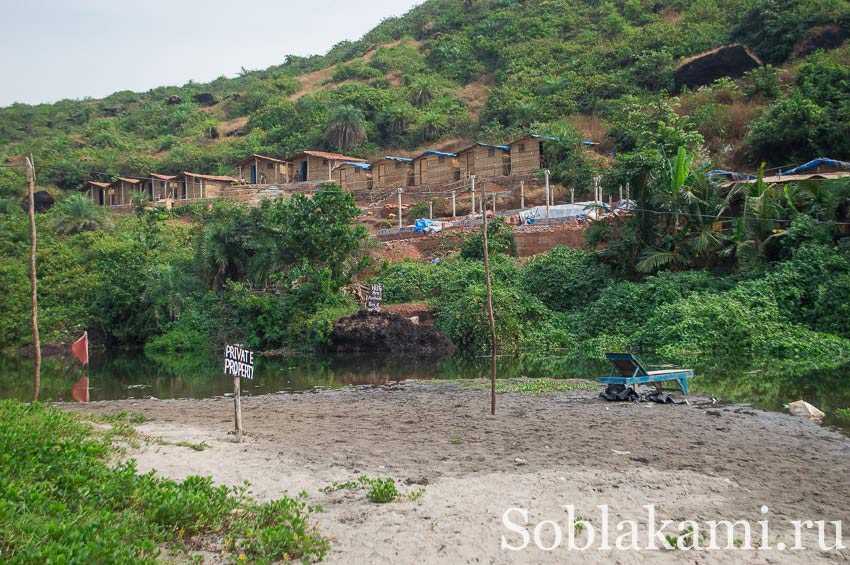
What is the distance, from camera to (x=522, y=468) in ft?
25.5

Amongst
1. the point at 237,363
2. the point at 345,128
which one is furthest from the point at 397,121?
the point at 237,363

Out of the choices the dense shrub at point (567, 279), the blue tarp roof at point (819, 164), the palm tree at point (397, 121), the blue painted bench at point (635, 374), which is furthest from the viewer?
the palm tree at point (397, 121)

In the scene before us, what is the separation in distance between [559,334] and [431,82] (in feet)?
175

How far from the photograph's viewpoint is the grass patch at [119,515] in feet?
15.9

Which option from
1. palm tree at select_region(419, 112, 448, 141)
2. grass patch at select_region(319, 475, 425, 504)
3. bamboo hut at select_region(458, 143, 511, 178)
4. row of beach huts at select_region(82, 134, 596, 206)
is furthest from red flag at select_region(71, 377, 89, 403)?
palm tree at select_region(419, 112, 448, 141)

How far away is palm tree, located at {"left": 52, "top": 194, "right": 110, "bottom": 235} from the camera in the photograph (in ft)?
133

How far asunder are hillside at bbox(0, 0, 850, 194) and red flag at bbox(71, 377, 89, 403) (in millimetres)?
27365

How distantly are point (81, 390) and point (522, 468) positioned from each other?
1471 centimetres

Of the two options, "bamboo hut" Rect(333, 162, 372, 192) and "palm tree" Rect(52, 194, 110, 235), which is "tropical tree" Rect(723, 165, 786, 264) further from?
"palm tree" Rect(52, 194, 110, 235)

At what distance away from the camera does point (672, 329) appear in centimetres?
2072

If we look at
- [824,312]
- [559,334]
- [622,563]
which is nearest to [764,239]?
[824,312]

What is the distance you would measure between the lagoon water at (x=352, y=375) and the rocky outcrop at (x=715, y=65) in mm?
32511

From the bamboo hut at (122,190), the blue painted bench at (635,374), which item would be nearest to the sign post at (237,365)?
the blue painted bench at (635,374)

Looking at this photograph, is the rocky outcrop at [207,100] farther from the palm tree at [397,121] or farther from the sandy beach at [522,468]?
the sandy beach at [522,468]
